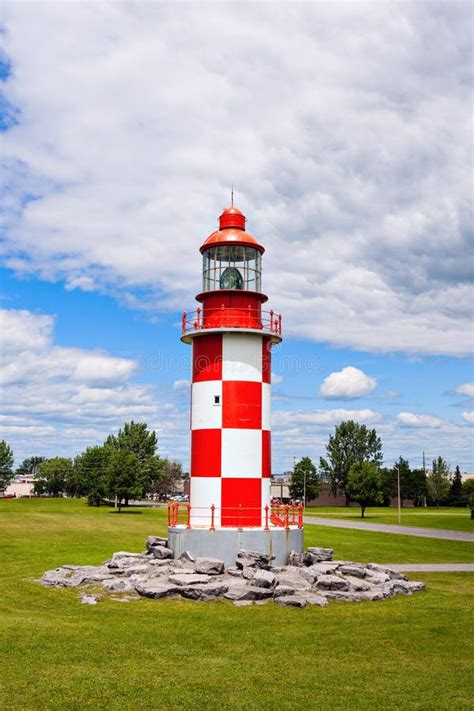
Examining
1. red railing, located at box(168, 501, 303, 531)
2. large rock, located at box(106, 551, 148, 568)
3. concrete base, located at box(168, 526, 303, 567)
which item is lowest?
large rock, located at box(106, 551, 148, 568)

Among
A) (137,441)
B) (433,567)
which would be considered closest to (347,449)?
(137,441)

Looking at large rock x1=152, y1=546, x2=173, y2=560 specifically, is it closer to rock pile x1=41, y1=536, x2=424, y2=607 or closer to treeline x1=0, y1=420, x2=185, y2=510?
rock pile x1=41, y1=536, x2=424, y2=607

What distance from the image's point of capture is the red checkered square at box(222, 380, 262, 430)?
22297mm

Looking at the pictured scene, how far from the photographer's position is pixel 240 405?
73.6 feet

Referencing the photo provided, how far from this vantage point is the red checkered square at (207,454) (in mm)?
22141

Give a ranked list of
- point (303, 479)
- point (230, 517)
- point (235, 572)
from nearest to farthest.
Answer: point (235, 572), point (230, 517), point (303, 479)

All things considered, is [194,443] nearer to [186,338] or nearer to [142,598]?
[186,338]

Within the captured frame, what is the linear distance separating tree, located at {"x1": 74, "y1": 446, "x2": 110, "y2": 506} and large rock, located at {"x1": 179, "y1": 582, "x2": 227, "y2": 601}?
53.5 meters

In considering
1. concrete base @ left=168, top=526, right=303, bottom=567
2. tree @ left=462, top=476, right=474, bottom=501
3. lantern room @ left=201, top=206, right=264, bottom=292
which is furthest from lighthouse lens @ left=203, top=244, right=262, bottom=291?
tree @ left=462, top=476, right=474, bottom=501

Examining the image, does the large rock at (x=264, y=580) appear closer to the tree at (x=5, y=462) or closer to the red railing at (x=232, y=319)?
the red railing at (x=232, y=319)

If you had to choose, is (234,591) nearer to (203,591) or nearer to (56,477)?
(203,591)

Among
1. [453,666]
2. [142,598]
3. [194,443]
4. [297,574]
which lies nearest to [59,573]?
[142,598]

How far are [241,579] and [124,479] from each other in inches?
2010

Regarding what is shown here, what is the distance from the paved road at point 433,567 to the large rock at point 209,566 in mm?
8253
